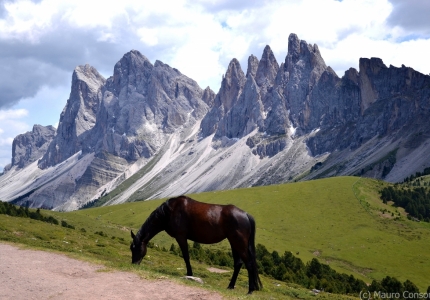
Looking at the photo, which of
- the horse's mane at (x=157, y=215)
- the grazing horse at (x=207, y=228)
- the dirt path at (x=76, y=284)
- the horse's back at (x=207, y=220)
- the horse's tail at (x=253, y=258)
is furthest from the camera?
the horse's mane at (x=157, y=215)

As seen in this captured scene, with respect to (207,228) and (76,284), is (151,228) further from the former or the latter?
(76,284)

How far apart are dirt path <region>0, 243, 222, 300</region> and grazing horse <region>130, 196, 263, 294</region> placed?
3.67 metres

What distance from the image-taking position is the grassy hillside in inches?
2990

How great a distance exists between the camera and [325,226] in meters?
106

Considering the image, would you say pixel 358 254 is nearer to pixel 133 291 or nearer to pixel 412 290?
pixel 412 290

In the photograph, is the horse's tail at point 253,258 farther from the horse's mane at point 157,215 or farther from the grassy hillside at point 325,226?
the grassy hillside at point 325,226

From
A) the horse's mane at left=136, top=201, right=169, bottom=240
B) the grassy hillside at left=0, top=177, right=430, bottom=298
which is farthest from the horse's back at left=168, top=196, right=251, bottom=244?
the grassy hillside at left=0, top=177, right=430, bottom=298

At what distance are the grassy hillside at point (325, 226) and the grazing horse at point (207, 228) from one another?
1849 centimetres

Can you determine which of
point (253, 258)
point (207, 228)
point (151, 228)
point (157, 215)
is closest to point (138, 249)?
point (151, 228)

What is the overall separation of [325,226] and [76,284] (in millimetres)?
93137

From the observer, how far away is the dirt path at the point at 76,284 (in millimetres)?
18172

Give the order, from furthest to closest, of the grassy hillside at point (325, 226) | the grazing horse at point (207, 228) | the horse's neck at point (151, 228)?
the grassy hillside at point (325, 226)
the horse's neck at point (151, 228)
the grazing horse at point (207, 228)

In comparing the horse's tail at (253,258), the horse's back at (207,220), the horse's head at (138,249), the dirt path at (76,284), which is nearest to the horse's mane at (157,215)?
the horse's head at (138,249)

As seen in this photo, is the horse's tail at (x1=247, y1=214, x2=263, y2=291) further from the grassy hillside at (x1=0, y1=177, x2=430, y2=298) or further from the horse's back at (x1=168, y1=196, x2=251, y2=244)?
the grassy hillside at (x1=0, y1=177, x2=430, y2=298)
